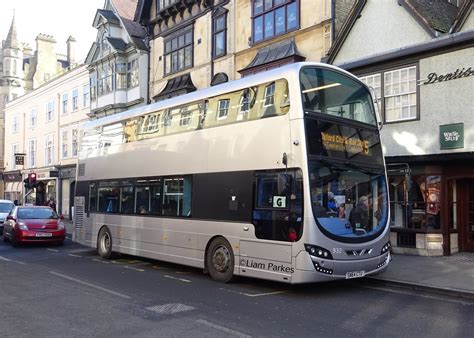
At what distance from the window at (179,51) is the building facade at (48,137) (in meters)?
9.85

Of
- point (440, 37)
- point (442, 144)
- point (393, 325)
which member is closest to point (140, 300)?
point (393, 325)

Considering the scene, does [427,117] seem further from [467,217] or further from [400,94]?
[467,217]

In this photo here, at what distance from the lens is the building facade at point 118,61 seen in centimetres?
2764

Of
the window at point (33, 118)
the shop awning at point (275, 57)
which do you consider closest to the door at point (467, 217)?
the shop awning at point (275, 57)

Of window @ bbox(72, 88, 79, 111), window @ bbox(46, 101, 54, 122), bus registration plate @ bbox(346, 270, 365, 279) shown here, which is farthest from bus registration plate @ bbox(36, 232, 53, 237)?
window @ bbox(46, 101, 54, 122)

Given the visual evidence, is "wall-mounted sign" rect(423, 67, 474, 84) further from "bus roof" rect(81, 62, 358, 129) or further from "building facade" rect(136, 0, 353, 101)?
"bus roof" rect(81, 62, 358, 129)

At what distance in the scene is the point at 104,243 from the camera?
14617 mm

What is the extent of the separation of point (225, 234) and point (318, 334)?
4097 millimetres

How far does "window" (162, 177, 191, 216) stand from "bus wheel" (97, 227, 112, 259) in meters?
3.12

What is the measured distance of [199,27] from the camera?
23.6m

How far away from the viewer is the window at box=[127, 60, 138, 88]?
28047 millimetres

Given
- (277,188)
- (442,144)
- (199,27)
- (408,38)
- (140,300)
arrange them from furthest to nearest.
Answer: (199,27) → (408,38) → (442,144) → (277,188) → (140,300)

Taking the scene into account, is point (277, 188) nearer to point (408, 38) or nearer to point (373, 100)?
point (373, 100)

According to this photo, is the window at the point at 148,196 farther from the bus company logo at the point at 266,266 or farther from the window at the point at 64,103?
the window at the point at 64,103
